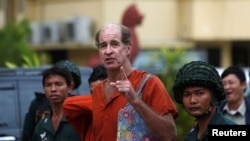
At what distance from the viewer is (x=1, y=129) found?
28.8 ft

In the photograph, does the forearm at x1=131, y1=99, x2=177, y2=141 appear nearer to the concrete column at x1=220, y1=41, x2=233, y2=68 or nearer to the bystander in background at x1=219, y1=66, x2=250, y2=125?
the bystander in background at x1=219, y1=66, x2=250, y2=125

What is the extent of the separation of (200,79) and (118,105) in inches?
20.1

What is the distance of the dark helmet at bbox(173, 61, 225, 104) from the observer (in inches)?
200

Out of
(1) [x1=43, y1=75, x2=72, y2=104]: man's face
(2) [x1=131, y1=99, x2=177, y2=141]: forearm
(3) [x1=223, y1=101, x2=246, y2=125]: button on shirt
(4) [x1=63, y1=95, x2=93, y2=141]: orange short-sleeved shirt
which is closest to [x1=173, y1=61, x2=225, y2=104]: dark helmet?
(2) [x1=131, y1=99, x2=177, y2=141]: forearm

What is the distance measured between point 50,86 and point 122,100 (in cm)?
172

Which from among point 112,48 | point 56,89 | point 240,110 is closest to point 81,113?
point 112,48

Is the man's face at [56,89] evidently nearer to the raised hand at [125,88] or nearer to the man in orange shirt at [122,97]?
the man in orange shirt at [122,97]

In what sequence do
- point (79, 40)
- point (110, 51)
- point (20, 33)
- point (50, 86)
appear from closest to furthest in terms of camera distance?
point (110, 51), point (50, 86), point (20, 33), point (79, 40)

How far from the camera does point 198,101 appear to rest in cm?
507

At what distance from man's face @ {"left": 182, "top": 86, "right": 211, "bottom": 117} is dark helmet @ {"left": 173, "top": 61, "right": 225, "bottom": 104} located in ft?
0.10

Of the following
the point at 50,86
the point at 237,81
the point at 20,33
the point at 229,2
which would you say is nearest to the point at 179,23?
the point at 229,2

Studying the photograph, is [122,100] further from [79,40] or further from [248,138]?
[79,40]

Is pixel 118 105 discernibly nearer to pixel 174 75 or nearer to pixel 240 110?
Result: pixel 240 110

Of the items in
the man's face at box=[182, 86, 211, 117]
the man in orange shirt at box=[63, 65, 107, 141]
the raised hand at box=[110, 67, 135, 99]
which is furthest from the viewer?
the man in orange shirt at box=[63, 65, 107, 141]
